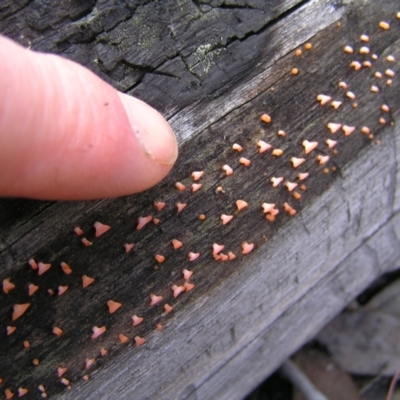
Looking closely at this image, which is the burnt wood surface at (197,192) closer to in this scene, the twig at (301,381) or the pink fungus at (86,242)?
the pink fungus at (86,242)

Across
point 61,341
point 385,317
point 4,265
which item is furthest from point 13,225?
point 385,317

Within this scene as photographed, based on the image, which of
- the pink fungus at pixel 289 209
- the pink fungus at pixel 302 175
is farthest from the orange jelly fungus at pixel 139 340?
the pink fungus at pixel 302 175

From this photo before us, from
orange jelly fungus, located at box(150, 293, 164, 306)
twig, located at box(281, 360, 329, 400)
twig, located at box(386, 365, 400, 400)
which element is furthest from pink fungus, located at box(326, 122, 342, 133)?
twig, located at box(386, 365, 400, 400)

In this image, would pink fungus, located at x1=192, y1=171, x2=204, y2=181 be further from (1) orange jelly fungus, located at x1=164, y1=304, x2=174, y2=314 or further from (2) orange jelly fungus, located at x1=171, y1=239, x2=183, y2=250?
(1) orange jelly fungus, located at x1=164, y1=304, x2=174, y2=314

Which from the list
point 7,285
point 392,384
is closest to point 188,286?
point 7,285

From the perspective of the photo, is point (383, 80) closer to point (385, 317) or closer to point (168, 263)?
point (168, 263)

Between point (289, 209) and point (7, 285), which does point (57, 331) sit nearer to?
point (7, 285)
